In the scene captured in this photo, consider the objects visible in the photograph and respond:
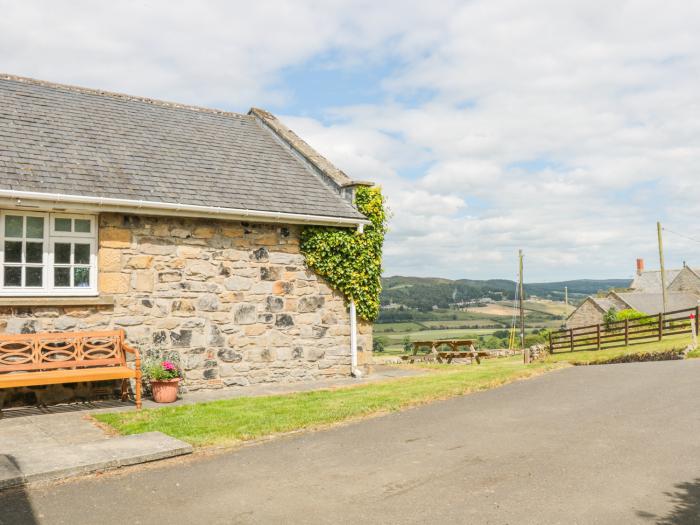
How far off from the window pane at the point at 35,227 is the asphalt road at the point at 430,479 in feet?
18.6

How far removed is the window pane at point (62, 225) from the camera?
10.6m

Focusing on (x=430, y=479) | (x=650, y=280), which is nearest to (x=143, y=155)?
(x=430, y=479)

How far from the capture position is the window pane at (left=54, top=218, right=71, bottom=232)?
34.9 ft

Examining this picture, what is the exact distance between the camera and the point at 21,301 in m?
10.0

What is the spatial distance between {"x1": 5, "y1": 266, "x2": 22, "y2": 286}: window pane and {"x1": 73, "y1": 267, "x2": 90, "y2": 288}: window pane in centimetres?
84

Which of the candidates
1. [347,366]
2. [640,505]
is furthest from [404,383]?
[640,505]

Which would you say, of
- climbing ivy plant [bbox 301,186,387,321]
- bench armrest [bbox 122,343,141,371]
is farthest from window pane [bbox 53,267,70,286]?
climbing ivy plant [bbox 301,186,387,321]

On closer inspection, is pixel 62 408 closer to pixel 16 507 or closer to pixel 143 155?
pixel 16 507

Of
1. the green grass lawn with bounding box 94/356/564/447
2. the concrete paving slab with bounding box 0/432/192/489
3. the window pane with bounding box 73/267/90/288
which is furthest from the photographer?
the window pane with bounding box 73/267/90/288

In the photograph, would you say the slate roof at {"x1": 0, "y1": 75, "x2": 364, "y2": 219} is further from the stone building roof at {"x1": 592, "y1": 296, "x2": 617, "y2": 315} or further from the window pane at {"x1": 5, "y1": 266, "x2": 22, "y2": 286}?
the stone building roof at {"x1": 592, "y1": 296, "x2": 617, "y2": 315}

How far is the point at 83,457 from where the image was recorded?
6.70 meters

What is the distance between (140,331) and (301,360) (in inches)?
133

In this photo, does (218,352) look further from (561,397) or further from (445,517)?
(445,517)

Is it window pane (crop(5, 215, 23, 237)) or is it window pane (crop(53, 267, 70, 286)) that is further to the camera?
window pane (crop(53, 267, 70, 286))
